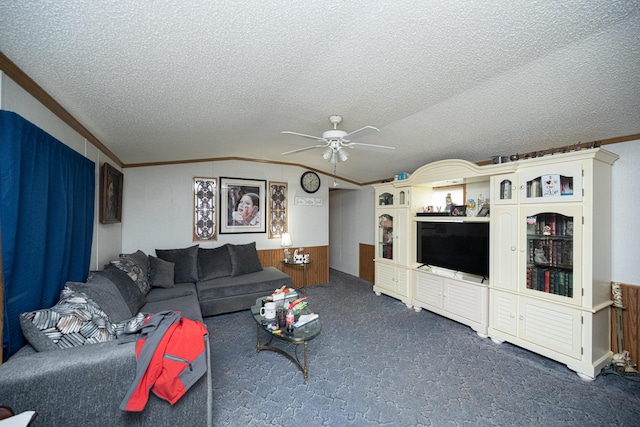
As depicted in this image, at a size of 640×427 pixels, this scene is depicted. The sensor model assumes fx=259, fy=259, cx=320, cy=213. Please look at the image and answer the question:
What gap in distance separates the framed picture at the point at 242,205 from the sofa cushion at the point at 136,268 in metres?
1.32

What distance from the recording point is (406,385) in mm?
2229

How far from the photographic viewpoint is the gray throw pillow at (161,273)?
3.55m

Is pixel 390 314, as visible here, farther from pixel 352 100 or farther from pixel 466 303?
pixel 352 100

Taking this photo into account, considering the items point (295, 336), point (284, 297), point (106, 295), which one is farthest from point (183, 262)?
point (295, 336)

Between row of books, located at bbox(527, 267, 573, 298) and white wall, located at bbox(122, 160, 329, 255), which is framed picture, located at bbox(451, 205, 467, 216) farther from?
white wall, located at bbox(122, 160, 329, 255)

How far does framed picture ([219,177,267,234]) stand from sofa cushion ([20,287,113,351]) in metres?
2.82

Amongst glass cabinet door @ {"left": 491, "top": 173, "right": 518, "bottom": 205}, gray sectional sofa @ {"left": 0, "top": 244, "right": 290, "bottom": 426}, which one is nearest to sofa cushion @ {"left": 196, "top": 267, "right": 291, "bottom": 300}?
gray sectional sofa @ {"left": 0, "top": 244, "right": 290, "bottom": 426}

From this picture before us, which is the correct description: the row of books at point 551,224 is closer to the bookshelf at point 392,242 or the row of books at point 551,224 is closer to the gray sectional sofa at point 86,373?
the bookshelf at point 392,242

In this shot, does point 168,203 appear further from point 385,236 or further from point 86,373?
point 385,236

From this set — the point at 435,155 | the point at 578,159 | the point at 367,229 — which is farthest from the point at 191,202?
the point at 578,159

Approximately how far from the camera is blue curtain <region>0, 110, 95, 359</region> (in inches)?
56.4

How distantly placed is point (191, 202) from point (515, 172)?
4.66 meters

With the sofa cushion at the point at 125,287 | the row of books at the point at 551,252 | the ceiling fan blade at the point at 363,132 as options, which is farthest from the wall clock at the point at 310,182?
the row of books at the point at 551,252

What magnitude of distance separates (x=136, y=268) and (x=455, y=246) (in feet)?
13.8
